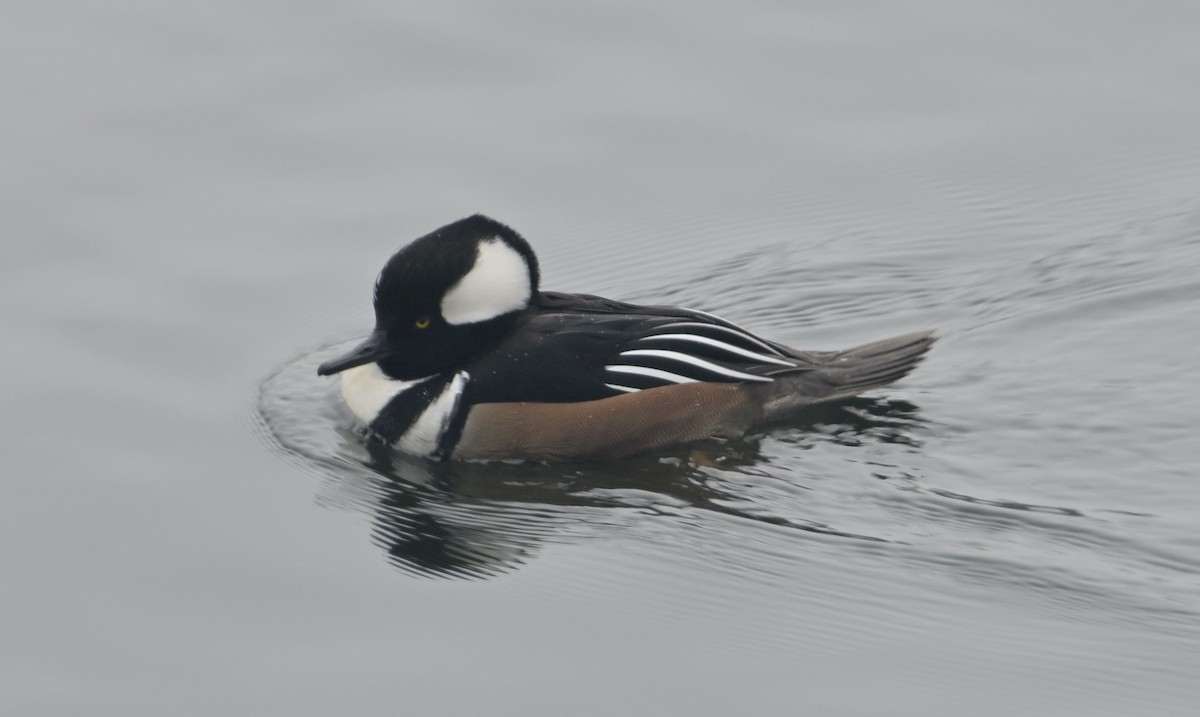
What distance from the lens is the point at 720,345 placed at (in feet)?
32.2

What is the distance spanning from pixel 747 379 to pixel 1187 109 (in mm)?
5241

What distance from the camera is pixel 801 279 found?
1161 cm

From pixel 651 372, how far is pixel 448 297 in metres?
1.18

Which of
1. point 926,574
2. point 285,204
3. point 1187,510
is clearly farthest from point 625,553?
point 285,204

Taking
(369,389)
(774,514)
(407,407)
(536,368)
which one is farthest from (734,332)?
(369,389)

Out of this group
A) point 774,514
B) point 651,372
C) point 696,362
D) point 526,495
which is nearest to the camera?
point 774,514

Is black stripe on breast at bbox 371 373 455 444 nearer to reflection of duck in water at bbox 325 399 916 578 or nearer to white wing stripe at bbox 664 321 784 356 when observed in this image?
reflection of duck in water at bbox 325 399 916 578

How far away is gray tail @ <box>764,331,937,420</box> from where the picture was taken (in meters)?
9.86

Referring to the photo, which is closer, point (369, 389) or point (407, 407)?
point (407, 407)

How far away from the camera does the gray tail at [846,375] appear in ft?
32.3

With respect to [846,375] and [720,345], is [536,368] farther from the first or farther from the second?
[846,375]

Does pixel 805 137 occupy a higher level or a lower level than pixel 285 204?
higher

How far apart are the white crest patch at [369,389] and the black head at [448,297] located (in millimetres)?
80

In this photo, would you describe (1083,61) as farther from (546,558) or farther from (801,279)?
(546,558)
